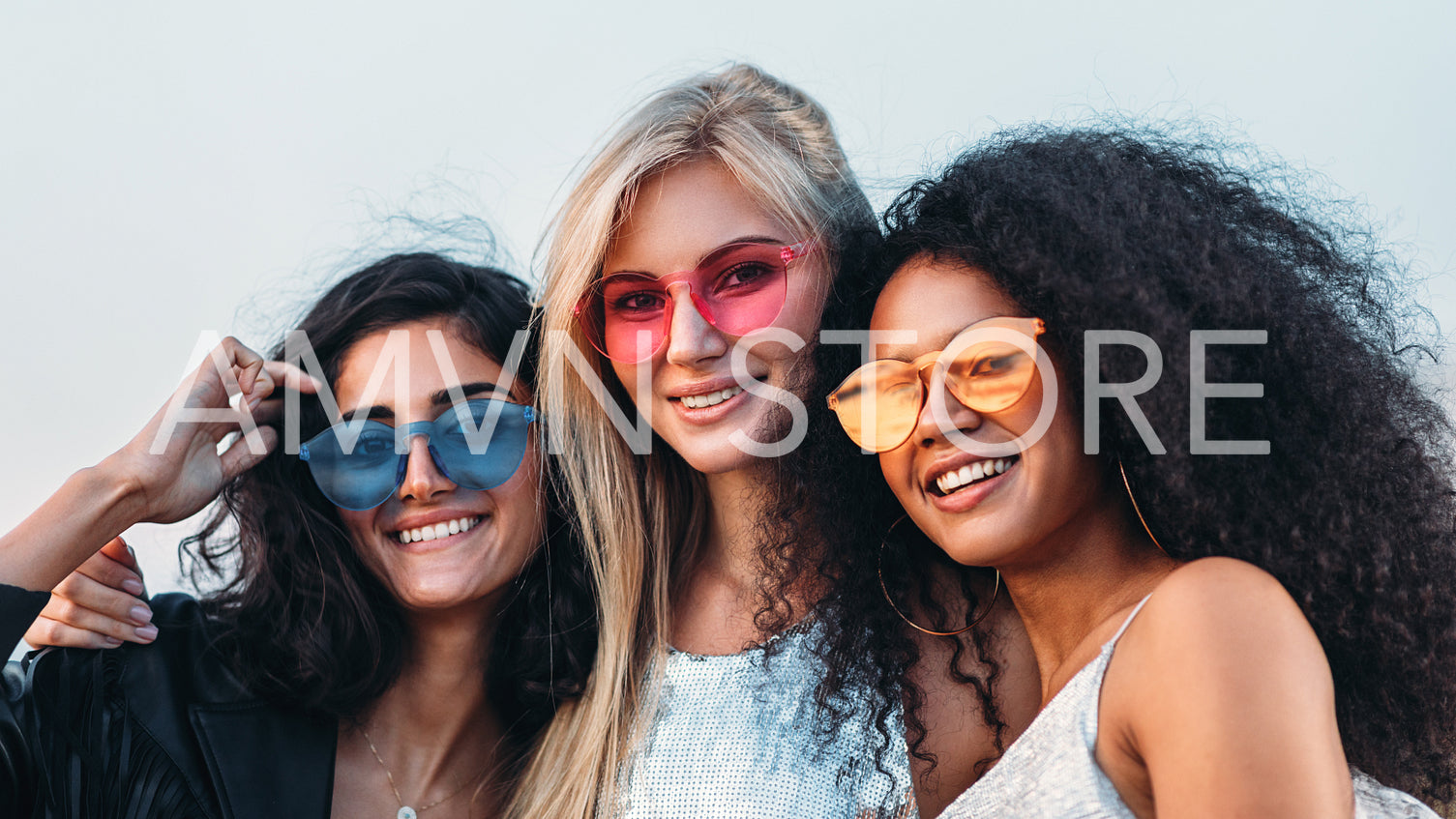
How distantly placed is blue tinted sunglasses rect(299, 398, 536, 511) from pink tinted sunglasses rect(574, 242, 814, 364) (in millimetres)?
462

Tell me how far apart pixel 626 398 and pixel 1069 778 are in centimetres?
173

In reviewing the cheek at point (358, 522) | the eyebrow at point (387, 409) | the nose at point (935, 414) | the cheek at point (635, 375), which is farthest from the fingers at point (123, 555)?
the nose at point (935, 414)

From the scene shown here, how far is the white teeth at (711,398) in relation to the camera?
112 inches

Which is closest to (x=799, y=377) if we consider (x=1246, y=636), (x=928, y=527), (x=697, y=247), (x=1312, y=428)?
(x=697, y=247)

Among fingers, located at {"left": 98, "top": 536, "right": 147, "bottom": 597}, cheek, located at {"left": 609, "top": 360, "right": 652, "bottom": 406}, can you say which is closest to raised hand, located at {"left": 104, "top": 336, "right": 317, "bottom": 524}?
fingers, located at {"left": 98, "top": 536, "right": 147, "bottom": 597}

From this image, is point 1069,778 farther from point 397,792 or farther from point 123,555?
point 123,555

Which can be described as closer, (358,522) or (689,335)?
(689,335)

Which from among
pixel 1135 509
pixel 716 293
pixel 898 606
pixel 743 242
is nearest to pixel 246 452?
pixel 716 293

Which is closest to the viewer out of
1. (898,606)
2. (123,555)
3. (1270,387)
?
(1270,387)

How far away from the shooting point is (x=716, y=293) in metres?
Result: 2.82

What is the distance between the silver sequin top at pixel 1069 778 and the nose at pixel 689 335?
1177 millimetres

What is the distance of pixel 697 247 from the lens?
284cm

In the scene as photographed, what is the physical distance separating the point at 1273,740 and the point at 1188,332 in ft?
2.47

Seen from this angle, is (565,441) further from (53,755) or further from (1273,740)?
(1273,740)
